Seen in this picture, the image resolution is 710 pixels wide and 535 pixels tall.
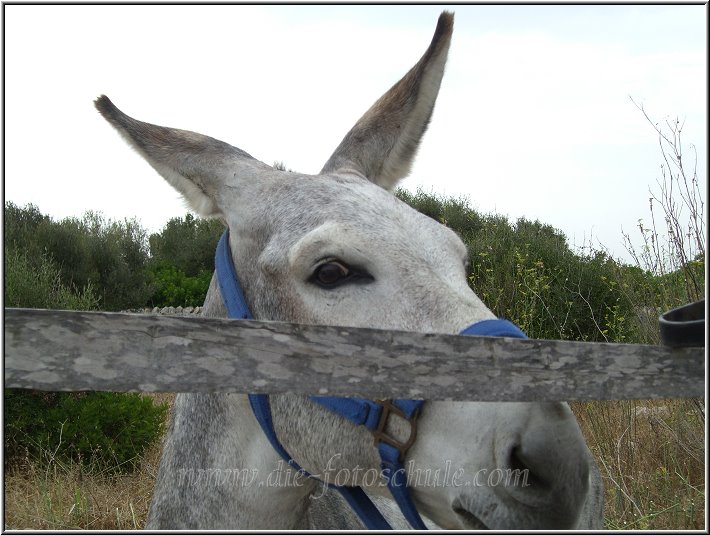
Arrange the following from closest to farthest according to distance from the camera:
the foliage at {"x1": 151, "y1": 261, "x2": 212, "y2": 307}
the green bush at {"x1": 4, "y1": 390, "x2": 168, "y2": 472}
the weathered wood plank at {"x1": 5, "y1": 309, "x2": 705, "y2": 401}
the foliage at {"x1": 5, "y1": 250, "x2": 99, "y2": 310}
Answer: the weathered wood plank at {"x1": 5, "y1": 309, "x2": 705, "y2": 401} → the green bush at {"x1": 4, "y1": 390, "x2": 168, "y2": 472} → the foliage at {"x1": 5, "y1": 250, "x2": 99, "y2": 310} → the foliage at {"x1": 151, "y1": 261, "x2": 212, "y2": 307}

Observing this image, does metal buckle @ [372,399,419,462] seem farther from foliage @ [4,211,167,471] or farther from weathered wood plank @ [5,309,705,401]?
foliage @ [4,211,167,471]

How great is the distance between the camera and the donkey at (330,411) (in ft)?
5.48

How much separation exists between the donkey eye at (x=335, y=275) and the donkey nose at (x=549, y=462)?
72cm

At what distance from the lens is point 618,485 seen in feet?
14.0

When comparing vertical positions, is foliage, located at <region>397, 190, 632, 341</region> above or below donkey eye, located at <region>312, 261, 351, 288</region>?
above

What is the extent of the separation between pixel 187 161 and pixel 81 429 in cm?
459

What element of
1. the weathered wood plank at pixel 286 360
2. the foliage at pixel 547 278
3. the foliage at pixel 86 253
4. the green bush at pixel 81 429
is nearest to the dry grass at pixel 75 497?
the green bush at pixel 81 429

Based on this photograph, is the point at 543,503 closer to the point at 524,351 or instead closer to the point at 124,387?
the point at 524,351

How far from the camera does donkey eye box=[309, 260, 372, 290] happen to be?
2.07m

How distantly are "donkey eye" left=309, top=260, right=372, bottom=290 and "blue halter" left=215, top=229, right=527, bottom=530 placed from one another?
38 cm

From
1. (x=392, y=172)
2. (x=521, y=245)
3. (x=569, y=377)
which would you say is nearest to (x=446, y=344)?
(x=569, y=377)

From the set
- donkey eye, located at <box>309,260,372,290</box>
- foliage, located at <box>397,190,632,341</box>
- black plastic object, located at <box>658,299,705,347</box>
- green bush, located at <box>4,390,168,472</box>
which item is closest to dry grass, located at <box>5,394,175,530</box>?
green bush, located at <box>4,390,168,472</box>

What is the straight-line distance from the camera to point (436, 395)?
1.47 metres

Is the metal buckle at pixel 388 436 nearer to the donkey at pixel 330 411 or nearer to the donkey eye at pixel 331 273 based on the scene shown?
the donkey at pixel 330 411
